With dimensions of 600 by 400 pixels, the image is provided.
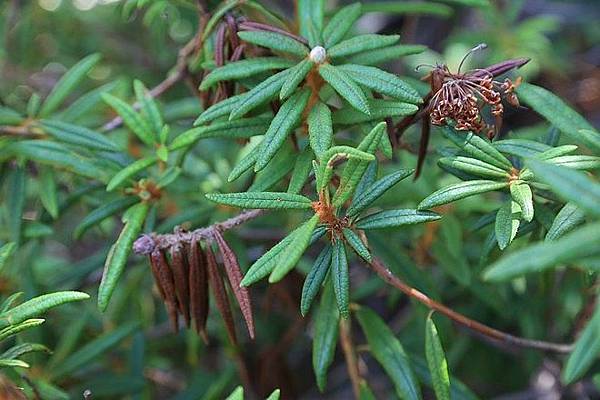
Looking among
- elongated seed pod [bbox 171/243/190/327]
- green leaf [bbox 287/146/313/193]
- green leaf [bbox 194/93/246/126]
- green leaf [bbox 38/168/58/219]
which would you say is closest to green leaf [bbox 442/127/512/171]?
green leaf [bbox 287/146/313/193]

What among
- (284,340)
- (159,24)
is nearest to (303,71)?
(284,340)

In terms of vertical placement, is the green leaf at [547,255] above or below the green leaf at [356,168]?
below

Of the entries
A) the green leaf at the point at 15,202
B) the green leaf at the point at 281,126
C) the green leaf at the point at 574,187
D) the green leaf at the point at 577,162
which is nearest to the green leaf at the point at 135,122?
the green leaf at the point at 15,202

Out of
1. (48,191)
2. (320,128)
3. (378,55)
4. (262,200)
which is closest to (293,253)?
(262,200)

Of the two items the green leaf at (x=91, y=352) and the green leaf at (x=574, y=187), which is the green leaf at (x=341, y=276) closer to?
the green leaf at (x=574, y=187)

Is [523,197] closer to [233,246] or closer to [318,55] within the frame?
[318,55]
